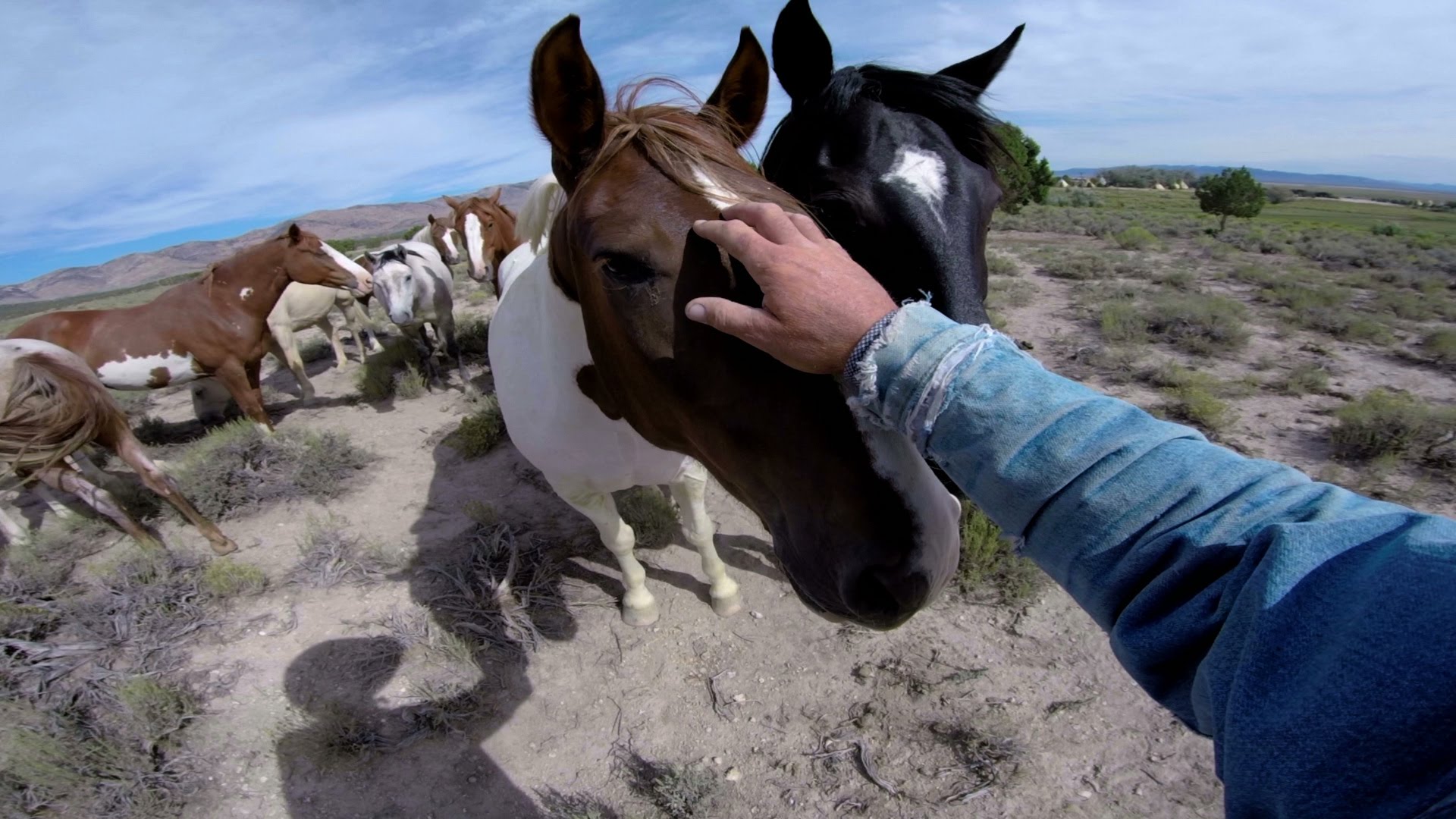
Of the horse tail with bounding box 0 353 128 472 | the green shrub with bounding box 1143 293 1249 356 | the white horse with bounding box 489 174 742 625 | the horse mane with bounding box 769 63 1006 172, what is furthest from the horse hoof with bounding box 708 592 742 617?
the green shrub with bounding box 1143 293 1249 356

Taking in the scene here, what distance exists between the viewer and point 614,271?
148cm

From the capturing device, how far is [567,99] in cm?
168

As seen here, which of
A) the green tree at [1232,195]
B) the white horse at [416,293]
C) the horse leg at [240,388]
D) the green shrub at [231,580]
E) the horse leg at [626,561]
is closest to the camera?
the horse leg at [626,561]

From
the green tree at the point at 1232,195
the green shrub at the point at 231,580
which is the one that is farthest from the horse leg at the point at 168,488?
the green tree at the point at 1232,195

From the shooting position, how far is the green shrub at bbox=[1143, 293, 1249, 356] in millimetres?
6582

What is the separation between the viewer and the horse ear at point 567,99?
1.57m

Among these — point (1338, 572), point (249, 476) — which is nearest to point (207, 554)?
point (249, 476)

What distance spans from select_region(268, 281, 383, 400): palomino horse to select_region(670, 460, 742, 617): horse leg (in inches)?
247

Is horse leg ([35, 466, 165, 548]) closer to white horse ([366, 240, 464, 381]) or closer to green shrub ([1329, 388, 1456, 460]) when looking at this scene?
white horse ([366, 240, 464, 381])

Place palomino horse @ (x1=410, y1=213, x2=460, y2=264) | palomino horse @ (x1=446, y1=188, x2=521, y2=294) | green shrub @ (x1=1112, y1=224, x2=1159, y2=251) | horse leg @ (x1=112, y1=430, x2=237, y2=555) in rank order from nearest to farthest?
horse leg @ (x1=112, y1=430, x2=237, y2=555)
palomino horse @ (x1=446, y1=188, x2=521, y2=294)
palomino horse @ (x1=410, y1=213, x2=460, y2=264)
green shrub @ (x1=1112, y1=224, x2=1159, y2=251)

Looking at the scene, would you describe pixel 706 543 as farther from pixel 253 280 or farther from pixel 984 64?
pixel 253 280

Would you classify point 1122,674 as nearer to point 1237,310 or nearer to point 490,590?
point 490,590

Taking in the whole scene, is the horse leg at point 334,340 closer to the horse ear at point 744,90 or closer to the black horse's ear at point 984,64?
the horse ear at point 744,90

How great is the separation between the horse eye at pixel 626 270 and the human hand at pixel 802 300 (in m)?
0.33
